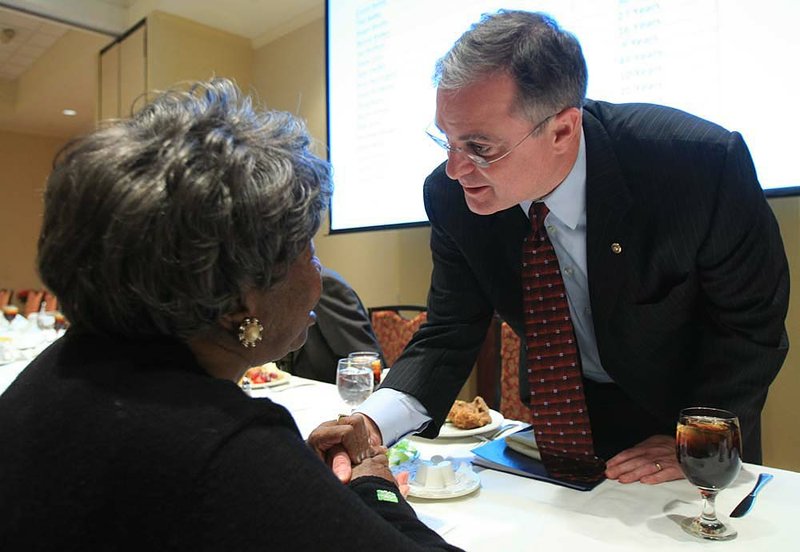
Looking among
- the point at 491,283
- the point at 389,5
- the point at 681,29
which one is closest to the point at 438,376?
the point at 491,283

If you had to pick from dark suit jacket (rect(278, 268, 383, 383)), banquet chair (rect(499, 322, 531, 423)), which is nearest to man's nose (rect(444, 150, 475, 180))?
banquet chair (rect(499, 322, 531, 423))

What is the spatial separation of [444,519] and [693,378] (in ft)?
2.44

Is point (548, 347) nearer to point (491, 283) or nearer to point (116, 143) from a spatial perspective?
point (491, 283)

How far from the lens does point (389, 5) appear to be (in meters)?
3.37

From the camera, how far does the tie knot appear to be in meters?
1.40

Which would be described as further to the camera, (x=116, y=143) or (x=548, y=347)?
(x=548, y=347)

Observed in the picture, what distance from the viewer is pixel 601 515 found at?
0.99 m

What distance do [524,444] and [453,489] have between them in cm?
25

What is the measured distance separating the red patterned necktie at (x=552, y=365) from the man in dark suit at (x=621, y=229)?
0.09 m

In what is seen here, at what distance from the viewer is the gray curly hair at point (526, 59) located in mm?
1280

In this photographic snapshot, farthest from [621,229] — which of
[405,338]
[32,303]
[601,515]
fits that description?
[32,303]

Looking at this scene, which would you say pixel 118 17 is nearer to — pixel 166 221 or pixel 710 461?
pixel 166 221

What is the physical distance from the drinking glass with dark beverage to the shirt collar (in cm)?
56

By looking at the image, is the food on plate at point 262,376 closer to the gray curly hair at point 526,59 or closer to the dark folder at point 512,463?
the dark folder at point 512,463
